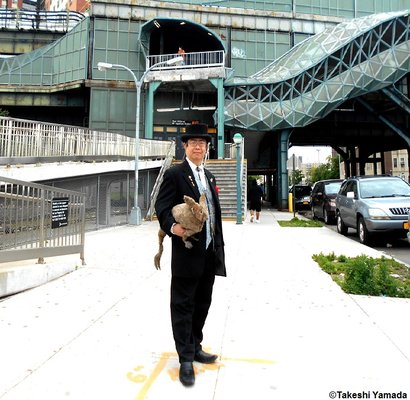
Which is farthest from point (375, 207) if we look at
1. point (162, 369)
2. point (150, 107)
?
point (150, 107)

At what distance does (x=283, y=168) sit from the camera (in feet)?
88.2

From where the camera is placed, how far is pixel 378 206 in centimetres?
888

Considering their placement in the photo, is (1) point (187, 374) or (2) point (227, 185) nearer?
(1) point (187, 374)

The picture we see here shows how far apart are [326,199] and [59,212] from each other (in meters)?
12.4

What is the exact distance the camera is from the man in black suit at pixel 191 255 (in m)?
2.65

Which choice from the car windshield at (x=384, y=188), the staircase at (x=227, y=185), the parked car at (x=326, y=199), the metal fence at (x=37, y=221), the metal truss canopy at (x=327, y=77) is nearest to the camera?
the metal fence at (x=37, y=221)

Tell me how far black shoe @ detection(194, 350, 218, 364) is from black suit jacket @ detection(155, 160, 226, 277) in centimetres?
72

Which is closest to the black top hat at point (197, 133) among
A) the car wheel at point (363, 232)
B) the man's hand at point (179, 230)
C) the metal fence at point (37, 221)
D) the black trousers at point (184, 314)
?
the man's hand at point (179, 230)

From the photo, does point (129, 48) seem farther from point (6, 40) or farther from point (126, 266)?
point (126, 266)

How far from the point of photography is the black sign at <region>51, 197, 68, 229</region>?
580 cm

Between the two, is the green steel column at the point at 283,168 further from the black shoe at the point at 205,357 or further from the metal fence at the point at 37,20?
the metal fence at the point at 37,20

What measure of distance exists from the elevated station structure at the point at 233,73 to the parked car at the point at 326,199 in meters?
9.29

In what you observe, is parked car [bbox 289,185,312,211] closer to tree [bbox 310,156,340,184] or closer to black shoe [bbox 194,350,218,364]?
black shoe [bbox 194,350,218,364]

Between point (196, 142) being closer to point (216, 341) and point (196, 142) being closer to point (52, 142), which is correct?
point (216, 341)
